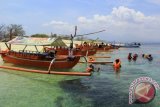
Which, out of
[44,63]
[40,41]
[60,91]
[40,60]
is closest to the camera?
[60,91]

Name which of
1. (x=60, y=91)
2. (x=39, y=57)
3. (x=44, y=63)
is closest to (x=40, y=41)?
(x=39, y=57)

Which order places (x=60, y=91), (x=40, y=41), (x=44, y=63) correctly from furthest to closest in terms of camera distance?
(x=40, y=41) → (x=44, y=63) → (x=60, y=91)

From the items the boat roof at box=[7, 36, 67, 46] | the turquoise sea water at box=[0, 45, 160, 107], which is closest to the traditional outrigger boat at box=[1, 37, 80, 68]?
the boat roof at box=[7, 36, 67, 46]

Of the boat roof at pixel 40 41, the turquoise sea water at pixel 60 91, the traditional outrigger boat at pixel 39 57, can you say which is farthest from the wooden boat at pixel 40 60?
the turquoise sea water at pixel 60 91

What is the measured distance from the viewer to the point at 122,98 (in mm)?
14328

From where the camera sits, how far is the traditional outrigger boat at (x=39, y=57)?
24.1 m

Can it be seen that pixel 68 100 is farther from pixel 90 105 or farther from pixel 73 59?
pixel 73 59

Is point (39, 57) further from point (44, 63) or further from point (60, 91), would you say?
point (60, 91)

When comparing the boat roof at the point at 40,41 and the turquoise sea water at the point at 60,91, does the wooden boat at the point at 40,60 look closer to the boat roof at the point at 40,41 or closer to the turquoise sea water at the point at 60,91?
the boat roof at the point at 40,41

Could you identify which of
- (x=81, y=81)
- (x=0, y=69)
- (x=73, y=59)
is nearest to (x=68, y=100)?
(x=81, y=81)

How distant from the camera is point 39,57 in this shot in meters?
25.0

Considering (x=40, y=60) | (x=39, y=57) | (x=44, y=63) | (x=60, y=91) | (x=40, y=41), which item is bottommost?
(x=60, y=91)

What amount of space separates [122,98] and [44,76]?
8.56 metres

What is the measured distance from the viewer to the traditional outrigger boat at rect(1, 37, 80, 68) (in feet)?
79.0
